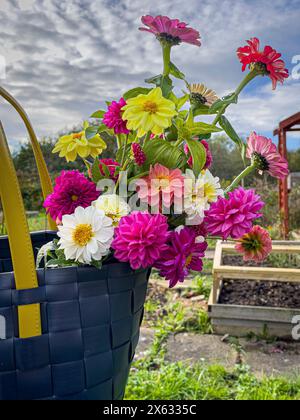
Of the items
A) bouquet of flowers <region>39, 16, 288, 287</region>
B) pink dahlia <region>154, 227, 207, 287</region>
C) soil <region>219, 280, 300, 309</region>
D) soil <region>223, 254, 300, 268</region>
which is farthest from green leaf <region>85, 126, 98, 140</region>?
soil <region>223, 254, 300, 268</region>

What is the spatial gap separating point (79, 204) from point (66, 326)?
0.58ft

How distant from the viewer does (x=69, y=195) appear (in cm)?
65

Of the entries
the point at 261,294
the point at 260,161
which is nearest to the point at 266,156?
the point at 260,161

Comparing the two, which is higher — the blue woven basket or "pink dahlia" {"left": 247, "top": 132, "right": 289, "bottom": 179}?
"pink dahlia" {"left": 247, "top": 132, "right": 289, "bottom": 179}

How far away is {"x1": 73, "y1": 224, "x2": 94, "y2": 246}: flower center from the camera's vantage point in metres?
0.58

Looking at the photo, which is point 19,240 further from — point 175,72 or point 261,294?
point 261,294

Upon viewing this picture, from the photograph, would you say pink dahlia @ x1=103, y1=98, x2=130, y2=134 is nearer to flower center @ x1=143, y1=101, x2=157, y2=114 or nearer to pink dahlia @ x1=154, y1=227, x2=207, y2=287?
flower center @ x1=143, y1=101, x2=157, y2=114

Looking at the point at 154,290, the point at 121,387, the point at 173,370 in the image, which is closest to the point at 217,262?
the point at 154,290

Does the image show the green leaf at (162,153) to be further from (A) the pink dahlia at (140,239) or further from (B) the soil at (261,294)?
(B) the soil at (261,294)

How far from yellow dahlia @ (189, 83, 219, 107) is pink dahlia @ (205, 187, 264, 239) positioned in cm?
17

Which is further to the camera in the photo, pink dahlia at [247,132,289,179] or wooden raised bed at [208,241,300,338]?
wooden raised bed at [208,241,300,338]

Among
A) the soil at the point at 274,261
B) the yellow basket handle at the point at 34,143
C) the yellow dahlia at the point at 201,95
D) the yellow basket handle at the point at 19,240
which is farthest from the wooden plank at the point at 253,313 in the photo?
the yellow basket handle at the point at 19,240

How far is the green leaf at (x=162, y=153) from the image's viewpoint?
0.63 m
